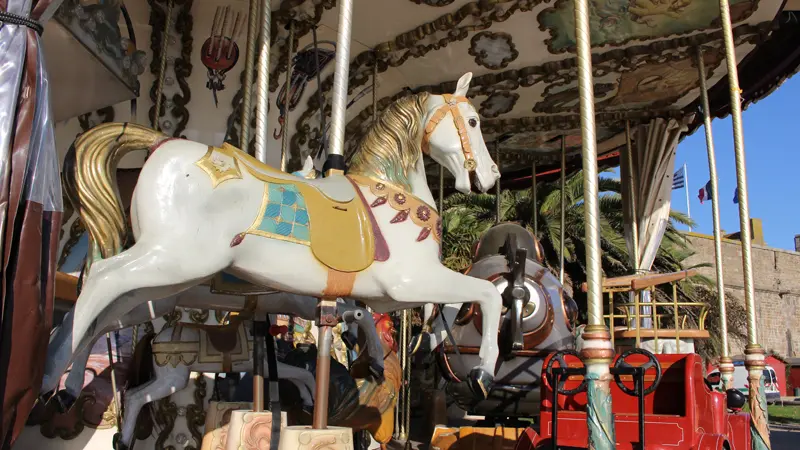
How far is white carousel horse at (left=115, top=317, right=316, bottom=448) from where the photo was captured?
4367 mm

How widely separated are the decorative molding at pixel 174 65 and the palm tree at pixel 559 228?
9496 mm

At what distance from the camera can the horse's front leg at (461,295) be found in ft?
11.1

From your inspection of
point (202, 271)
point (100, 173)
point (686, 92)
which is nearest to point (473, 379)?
point (202, 271)

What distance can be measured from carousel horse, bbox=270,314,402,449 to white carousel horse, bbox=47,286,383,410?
6.7 inches

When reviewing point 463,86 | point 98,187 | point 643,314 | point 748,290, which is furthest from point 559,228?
point 98,187

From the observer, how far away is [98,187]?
3.18 meters

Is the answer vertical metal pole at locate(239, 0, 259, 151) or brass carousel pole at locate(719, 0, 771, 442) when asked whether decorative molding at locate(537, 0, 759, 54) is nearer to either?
brass carousel pole at locate(719, 0, 771, 442)

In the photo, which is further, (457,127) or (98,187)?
(457,127)

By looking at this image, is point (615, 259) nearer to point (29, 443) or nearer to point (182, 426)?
point (182, 426)

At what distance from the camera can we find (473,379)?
341 cm

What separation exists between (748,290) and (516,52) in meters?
3.49

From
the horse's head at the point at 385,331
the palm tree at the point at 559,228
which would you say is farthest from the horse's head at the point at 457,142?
the palm tree at the point at 559,228

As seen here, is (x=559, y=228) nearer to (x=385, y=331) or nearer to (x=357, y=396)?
(x=385, y=331)

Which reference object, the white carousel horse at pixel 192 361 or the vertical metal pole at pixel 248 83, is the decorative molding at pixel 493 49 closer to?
the vertical metal pole at pixel 248 83
